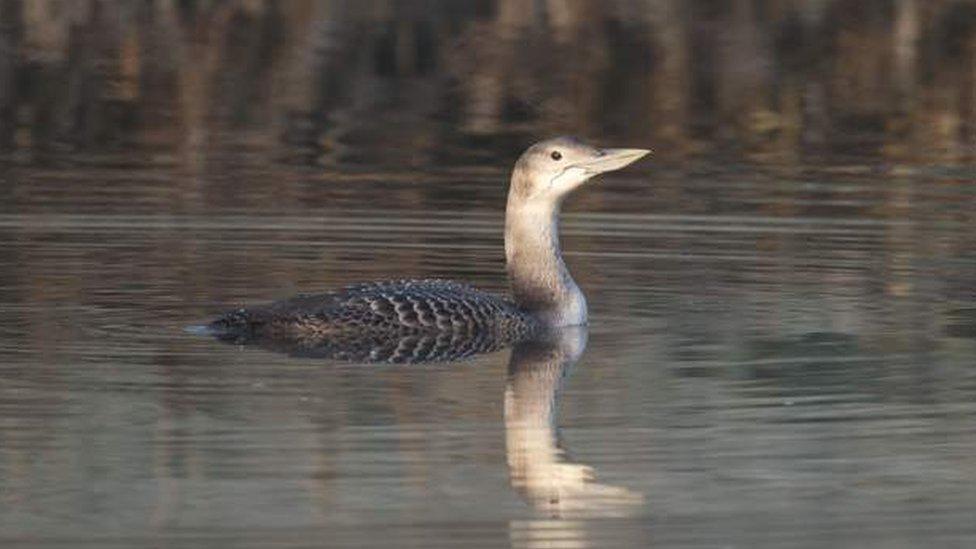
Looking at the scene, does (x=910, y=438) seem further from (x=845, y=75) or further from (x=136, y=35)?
(x=136, y=35)

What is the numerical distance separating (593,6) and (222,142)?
814 cm

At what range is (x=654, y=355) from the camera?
9938 mm

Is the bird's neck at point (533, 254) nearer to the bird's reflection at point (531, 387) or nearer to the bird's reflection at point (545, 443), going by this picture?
the bird's reflection at point (531, 387)

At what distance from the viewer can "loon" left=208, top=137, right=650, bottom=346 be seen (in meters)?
10.2

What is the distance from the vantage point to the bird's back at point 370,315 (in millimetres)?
10172

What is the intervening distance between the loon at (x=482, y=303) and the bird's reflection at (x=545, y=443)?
0.63 feet

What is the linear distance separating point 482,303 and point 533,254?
0.61 m

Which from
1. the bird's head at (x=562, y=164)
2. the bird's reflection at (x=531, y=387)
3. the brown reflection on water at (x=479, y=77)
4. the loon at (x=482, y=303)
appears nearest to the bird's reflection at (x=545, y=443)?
the bird's reflection at (x=531, y=387)

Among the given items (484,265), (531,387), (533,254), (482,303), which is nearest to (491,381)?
(531,387)

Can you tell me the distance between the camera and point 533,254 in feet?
36.4

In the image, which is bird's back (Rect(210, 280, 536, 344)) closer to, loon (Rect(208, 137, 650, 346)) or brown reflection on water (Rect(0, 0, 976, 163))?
loon (Rect(208, 137, 650, 346))

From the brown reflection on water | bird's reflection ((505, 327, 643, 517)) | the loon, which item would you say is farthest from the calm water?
the brown reflection on water

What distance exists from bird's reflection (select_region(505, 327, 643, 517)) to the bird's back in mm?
229

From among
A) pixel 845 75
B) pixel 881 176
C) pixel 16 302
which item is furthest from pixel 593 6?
pixel 16 302
